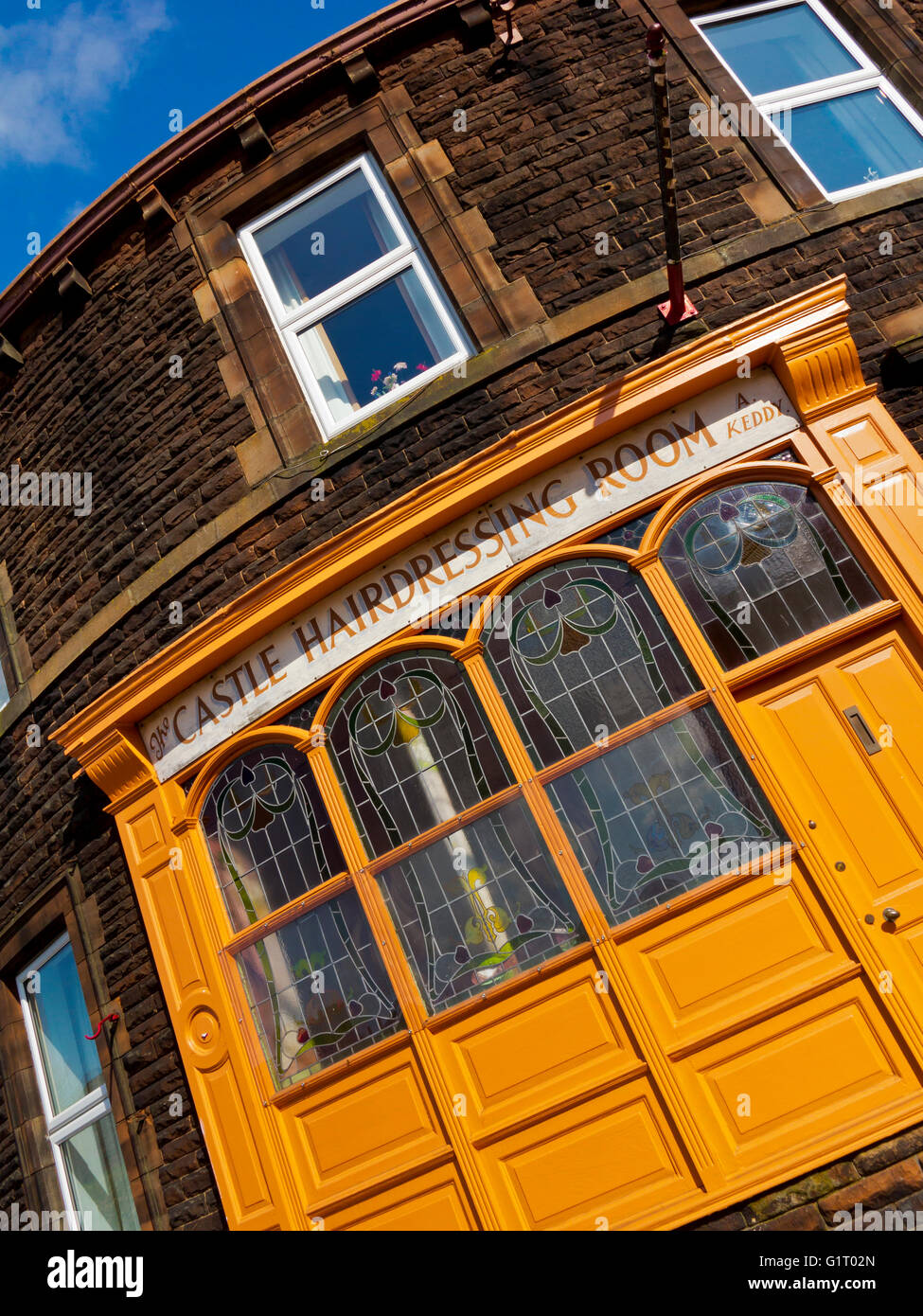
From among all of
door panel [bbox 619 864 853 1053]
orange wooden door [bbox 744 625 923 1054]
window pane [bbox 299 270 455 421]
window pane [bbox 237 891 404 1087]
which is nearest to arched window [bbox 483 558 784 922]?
door panel [bbox 619 864 853 1053]

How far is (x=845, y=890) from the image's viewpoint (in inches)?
208

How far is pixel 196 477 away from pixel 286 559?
3.78 ft

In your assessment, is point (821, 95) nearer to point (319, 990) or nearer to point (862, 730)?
point (862, 730)

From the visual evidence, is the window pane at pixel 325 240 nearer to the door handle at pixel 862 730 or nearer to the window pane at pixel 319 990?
the window pane at pixel 319 990

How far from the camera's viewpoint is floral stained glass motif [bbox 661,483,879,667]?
19.1 feet

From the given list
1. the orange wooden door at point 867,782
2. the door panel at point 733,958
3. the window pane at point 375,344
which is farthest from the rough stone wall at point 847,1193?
the window pane at point 375,344

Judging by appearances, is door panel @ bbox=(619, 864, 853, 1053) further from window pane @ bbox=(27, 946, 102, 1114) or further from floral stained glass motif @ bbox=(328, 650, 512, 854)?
window pane @ bbox=(27, 946, 102, 1114)

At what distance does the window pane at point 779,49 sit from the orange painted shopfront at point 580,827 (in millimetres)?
2664

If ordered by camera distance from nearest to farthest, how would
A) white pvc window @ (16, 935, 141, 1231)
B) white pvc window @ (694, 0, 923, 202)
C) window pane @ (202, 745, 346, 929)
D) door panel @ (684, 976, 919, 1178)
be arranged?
Result: door panel @ (684, 976, 919, 1178)
window pane @ (202, 745, 346, 929)
white pvc window @ (16, 935, 141, 1231)
white pvc window @ (694, 0, 923, 202)

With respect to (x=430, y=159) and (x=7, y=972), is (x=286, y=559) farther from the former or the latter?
(x=7, y=972)

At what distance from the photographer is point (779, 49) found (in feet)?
25.9

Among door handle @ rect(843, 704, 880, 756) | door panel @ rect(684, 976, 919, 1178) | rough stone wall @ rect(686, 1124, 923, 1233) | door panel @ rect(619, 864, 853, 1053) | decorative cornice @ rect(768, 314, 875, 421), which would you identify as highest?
decorative cornice @ rect(768, 314, 875, 421)

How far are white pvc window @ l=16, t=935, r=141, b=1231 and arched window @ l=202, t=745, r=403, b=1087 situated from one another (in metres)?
→ 1.74
